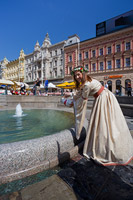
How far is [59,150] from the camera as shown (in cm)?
172

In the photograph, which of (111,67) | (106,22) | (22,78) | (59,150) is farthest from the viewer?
(22,78)

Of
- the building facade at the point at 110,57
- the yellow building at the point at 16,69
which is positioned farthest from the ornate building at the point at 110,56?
the yellow building at the point at 16,69

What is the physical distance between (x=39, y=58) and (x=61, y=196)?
140 ft

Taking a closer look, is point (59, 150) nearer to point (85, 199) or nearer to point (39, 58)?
point (85, 199)

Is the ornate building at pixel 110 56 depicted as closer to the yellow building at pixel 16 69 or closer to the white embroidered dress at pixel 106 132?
the white embroidered dress at pixel 106 132

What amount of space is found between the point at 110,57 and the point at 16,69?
41.7 meters

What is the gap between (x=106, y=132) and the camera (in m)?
1.67

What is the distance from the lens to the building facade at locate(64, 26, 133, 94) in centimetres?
2297

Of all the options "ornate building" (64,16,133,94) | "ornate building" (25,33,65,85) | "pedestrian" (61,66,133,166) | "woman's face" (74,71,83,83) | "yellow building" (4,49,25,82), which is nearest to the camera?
"pedestrian" (61,66,133,166)

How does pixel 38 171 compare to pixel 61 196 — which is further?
pixel 38 171

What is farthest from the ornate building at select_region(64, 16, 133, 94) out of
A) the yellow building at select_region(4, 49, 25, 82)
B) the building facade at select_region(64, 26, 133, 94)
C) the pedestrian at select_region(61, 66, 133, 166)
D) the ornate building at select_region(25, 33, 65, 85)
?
the yellow building at select_region(4, 49, 25, 82)

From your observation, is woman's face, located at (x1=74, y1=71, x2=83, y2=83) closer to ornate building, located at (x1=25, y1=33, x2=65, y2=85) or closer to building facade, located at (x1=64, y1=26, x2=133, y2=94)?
building facade, located at (x1=64, y1=26, x2=133, y2=94)

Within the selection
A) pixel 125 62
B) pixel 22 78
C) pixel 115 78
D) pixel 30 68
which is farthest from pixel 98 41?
pixel 22 78

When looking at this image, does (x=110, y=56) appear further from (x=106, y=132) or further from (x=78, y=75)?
(x=106, y=132)
